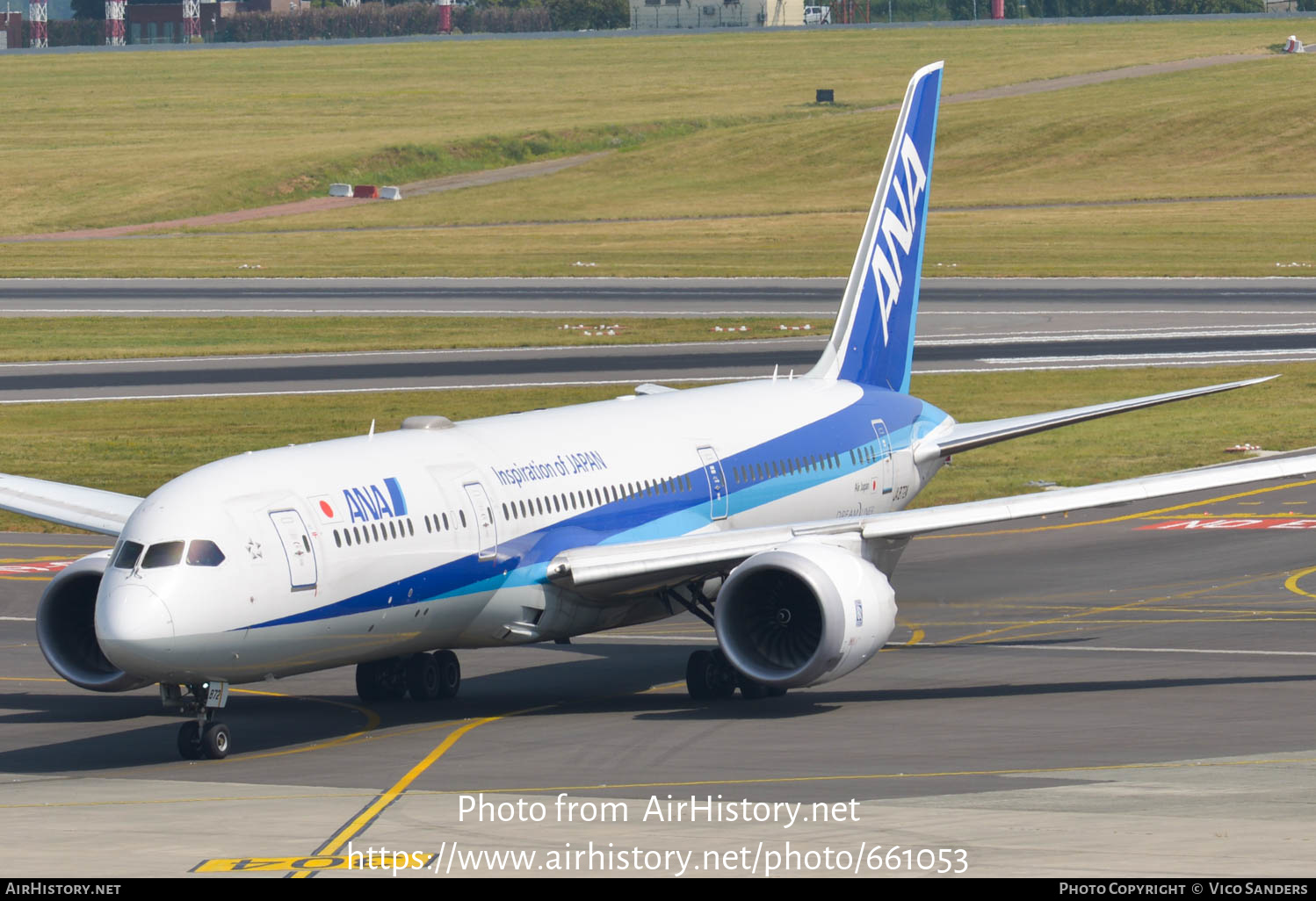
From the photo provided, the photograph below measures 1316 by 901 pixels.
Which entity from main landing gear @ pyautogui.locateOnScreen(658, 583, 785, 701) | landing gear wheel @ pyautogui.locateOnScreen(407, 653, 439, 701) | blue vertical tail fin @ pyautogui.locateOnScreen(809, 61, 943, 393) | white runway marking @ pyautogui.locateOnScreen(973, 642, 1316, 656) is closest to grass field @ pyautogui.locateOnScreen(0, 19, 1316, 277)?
blue vertical tail fin @ pyautogui.locateOnScreen(809, 61, 943, 393)

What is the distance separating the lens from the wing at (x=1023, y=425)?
120ft

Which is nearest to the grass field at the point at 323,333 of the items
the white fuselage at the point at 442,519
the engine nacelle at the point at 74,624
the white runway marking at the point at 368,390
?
the white runway marking at the point at 368,390

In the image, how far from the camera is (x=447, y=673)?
32.0 metres

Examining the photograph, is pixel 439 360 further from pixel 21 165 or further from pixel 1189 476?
pixel 21 165

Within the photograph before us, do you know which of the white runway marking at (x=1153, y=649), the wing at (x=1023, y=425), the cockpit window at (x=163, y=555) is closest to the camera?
the cockpit window at (x=163, y=555)

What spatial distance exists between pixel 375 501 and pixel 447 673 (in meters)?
5.11

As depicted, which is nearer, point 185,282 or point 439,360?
point 439,360

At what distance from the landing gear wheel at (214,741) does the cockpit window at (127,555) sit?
8.13 feet

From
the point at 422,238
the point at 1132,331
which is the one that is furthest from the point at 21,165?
the point at 1132,331

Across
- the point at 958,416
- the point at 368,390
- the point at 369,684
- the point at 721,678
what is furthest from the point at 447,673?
the point at 368,390

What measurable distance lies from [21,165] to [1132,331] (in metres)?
110

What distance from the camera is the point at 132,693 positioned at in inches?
1320

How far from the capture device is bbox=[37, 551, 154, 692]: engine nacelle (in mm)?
29219

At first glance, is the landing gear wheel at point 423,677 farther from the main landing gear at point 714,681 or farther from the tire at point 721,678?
the tire at point 721,678
